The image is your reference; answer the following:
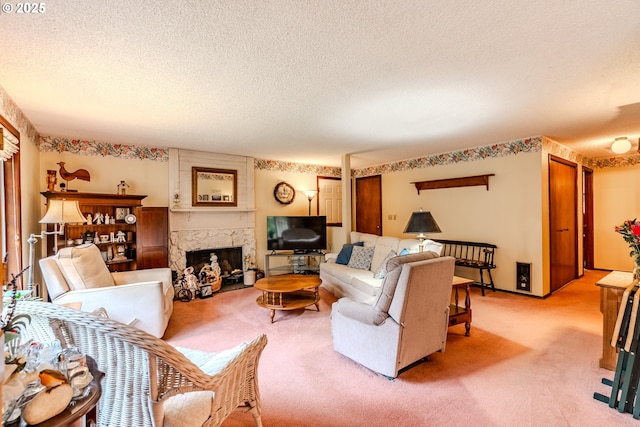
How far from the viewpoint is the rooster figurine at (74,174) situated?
13.1 feet

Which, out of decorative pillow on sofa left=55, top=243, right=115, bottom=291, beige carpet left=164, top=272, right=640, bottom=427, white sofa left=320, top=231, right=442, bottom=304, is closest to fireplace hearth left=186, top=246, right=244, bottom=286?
beige carpet left=164, top=272, right=640, bottom=427

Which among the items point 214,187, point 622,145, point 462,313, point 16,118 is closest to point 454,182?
point 622,145

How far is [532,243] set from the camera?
438 cm

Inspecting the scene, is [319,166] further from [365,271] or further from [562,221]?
[562,221]

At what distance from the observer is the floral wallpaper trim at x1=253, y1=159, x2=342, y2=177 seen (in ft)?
19.2

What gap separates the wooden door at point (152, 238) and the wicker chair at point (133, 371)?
3.03 m

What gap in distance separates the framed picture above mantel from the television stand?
1234 mm

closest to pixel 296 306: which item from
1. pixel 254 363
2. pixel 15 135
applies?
pixel 254 363

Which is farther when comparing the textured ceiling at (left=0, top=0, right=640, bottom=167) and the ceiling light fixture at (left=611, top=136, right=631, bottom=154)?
the ceiling light fixture at (left=611, top=136, right=631, bottom=154)

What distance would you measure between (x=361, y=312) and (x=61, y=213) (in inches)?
121

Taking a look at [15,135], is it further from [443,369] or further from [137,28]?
[443,369]

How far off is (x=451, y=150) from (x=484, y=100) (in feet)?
8.02

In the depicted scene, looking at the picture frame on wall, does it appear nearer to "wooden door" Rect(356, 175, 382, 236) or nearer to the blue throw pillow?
the blue throw pillow

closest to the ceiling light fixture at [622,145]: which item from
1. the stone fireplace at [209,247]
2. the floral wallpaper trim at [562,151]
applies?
the floral wallpaper trim at [562,151]
